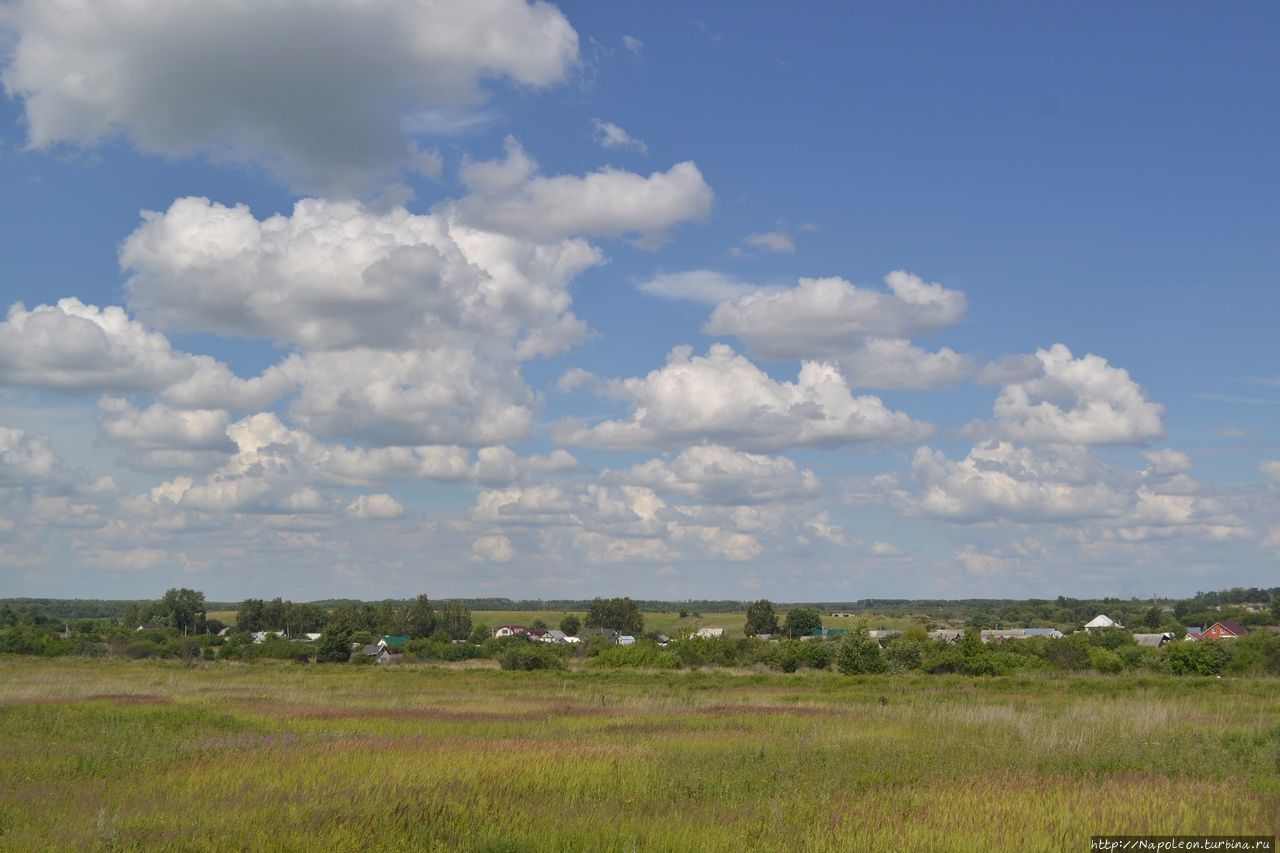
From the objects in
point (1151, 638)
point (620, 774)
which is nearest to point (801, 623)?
point (1151, 638)

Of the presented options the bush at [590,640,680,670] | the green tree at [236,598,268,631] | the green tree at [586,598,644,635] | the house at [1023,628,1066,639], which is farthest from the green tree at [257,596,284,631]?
the house at [1023,628,1066,639]

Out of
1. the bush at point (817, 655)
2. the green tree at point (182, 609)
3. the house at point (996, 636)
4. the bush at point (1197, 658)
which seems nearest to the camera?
the bush at point (1197, 658)

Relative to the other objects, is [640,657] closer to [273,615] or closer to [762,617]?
[762,617]

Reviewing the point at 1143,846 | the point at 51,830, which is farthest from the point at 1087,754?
the point at 51,830

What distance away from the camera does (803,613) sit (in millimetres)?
152125

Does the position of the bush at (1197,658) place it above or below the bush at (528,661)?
above

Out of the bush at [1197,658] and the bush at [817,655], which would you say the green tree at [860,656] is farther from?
the bush at [1197,658]

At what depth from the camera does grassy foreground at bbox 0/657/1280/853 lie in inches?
473

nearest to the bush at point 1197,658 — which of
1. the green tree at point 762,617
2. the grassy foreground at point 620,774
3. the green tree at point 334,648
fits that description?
the grassy foreground at point 620,774

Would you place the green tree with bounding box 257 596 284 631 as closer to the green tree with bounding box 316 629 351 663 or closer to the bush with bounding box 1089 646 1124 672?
the green tree with bounding box 316 629 351 663

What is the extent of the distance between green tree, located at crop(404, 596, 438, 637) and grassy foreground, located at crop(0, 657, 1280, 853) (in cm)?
10363

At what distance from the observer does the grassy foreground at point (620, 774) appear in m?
12.0

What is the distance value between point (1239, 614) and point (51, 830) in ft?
646

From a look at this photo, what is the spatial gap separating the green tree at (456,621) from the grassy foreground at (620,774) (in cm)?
10693
